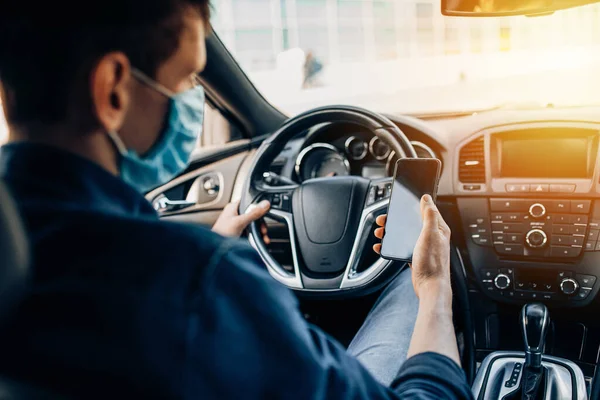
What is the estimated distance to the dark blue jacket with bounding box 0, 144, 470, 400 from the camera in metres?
0.75

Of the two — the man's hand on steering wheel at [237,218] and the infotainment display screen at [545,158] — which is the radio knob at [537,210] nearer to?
the infotainment display screen at [545,158]

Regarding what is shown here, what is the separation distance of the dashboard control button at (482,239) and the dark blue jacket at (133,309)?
1.75 meters

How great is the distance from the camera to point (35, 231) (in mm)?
792

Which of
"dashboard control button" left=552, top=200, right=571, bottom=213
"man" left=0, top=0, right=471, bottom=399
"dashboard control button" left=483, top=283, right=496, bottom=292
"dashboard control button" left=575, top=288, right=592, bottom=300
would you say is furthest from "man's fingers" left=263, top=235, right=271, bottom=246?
"man" left=0, top=0, right=471, bottom=399

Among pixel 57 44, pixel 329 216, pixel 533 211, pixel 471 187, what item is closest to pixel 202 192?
pixel 329 216

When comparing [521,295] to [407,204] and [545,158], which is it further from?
[407,204]

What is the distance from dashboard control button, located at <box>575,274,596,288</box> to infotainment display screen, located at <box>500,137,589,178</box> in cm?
38

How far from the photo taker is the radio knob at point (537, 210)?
7.50 ft

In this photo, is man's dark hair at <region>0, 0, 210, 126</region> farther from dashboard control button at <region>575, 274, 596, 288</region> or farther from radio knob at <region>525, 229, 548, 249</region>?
dashboard control button at <region>575, 274, 596, 288</region>

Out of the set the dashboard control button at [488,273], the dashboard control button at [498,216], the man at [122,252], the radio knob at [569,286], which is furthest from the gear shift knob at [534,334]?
the man at [122,252]

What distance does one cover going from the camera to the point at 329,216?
2.29m

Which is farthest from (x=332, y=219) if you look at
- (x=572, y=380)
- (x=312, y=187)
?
(x=572, y=380)

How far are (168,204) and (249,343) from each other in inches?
91.6

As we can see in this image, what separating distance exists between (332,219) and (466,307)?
0.72 meters
